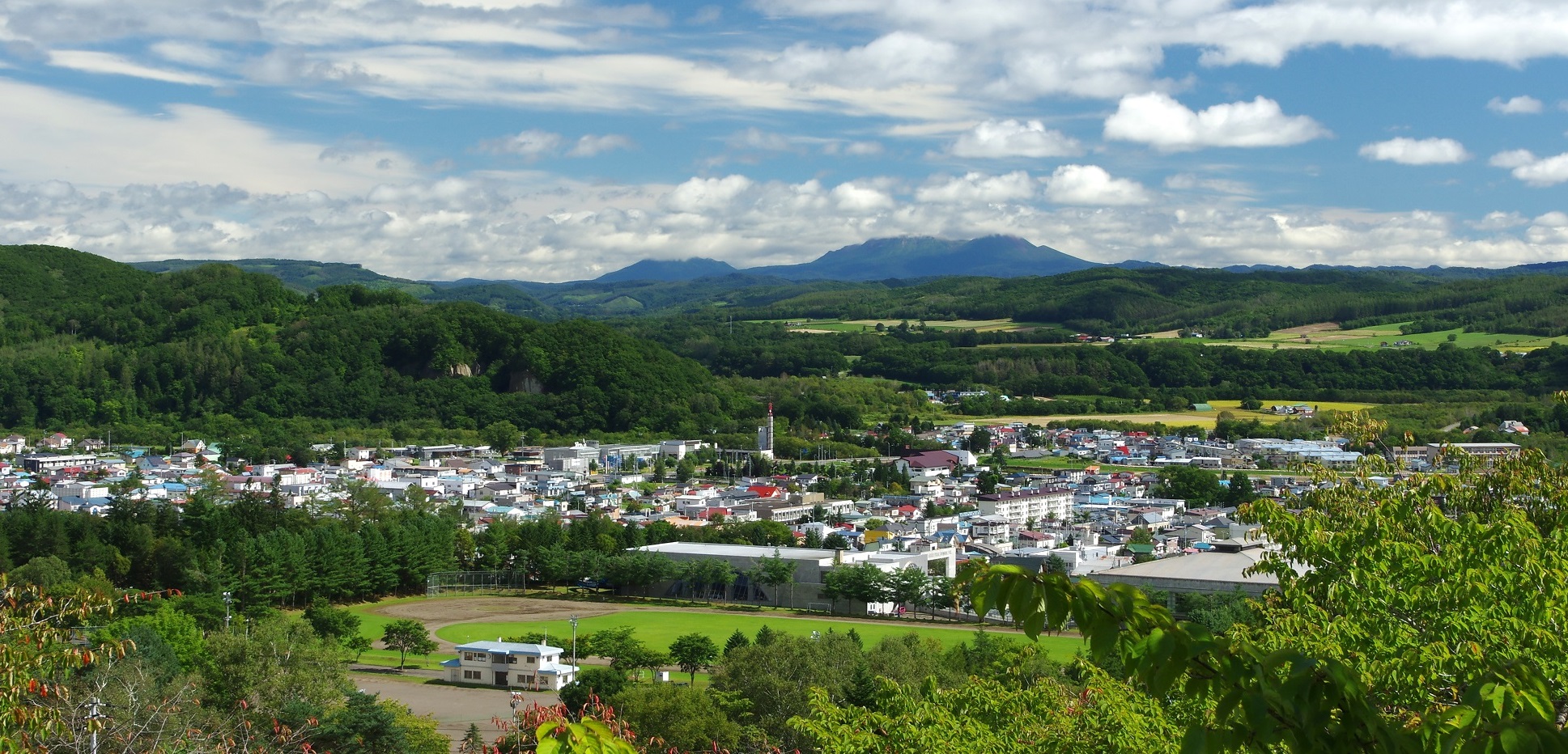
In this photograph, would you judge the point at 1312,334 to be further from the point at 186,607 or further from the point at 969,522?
the point at 186,607

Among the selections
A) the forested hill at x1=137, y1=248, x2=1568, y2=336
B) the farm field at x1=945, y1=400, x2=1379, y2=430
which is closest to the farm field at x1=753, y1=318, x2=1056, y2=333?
the forested hill at x1=137, y1=248, x2=1568, y2=336

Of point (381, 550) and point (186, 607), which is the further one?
point (381, 550)

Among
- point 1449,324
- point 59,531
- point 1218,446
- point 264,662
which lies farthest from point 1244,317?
→ point 264,662

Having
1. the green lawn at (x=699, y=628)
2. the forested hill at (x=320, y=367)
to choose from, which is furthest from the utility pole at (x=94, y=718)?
the forested hill at (x=320, y=367)

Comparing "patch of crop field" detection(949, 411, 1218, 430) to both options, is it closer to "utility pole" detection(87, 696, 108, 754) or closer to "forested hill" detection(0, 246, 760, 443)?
"forested hill" detection(0, 246, 760, 443)

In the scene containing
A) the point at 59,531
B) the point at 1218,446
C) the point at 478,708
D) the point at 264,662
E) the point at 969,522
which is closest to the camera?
the point at 264,662

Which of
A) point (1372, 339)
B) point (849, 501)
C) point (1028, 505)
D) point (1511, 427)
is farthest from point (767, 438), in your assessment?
point (1372, 339)
